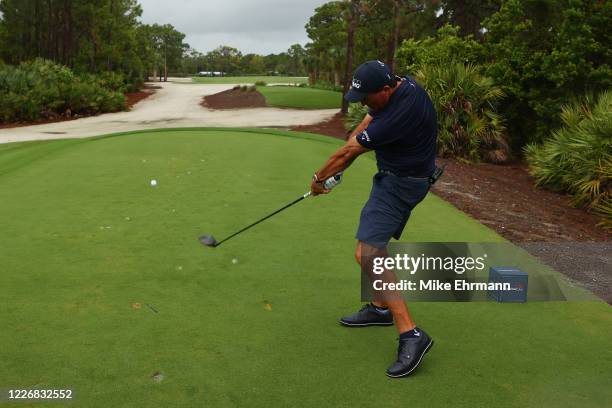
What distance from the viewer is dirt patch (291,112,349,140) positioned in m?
23.4

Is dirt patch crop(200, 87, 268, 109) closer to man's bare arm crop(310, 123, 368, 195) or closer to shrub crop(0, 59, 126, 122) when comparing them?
shrub crop(0, 59, 126, 122)

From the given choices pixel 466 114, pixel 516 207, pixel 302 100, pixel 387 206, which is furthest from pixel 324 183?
pixel 302 100

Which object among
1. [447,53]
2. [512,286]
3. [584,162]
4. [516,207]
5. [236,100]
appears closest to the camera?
[512,286]

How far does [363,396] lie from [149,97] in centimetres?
4257

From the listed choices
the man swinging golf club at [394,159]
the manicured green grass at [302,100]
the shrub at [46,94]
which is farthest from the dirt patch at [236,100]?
the man swinging golf club at [394,159]

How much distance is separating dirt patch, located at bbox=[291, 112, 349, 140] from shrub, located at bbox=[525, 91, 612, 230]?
10423 mm

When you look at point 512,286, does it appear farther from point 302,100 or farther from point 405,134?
point 302,100

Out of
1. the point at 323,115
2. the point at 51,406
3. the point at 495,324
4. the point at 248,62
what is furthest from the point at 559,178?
the point at 248,62

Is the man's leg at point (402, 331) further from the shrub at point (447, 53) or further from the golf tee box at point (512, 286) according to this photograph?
the shrub at point (447, 53)

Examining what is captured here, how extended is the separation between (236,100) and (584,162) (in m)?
31.2

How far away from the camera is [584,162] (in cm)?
1111

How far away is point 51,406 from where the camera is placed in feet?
10.00

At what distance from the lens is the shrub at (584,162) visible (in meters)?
10.3

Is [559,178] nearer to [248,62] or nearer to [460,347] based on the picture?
[460,347]
